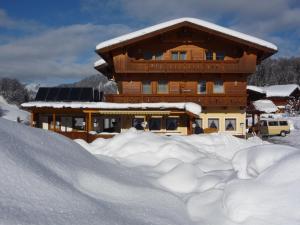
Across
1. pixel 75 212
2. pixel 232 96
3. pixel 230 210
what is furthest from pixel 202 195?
pixel 232 96

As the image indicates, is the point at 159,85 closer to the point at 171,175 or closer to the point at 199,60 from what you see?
the point at 199,60

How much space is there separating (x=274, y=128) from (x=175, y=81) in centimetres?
1206

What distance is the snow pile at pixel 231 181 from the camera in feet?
17.0

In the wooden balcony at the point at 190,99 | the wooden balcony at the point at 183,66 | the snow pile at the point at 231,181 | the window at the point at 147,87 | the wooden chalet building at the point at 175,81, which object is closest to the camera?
the snow pile at the point at 231,181

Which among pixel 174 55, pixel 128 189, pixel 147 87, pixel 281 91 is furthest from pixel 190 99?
pixel 281 91

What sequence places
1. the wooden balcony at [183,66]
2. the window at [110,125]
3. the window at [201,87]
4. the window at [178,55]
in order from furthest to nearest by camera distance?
the window at [178,55] < the window at [201,87] < the window at [110,125] < the wooden balcony at [183,66]

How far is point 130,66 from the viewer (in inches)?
1024

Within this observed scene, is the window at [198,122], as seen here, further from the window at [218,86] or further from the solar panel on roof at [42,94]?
the solar panel on roof at [42,94]

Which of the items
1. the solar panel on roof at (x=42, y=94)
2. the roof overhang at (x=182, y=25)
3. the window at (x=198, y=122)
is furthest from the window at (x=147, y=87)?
the solar panel on roof at (x=42, y=94)

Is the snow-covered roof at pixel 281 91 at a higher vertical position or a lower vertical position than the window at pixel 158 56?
lower

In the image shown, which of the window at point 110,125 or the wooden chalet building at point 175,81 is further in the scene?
the window at point 110,125

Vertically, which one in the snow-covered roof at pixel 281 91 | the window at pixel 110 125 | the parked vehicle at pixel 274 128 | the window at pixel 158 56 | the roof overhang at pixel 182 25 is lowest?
the parked vehicle at pixel 274 128

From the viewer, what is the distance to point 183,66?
26.0 metres

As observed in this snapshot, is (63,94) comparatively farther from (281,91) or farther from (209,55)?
(281,91)
